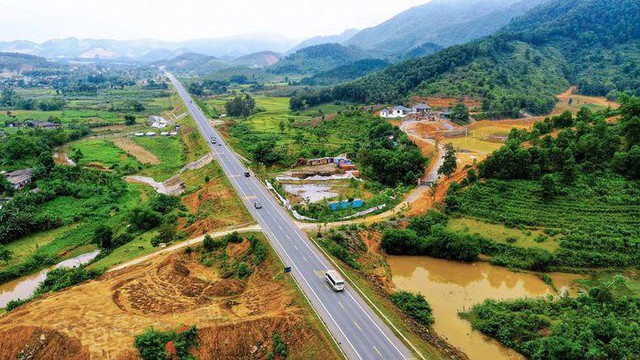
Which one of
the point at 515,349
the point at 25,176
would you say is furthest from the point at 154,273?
the point at 25,176

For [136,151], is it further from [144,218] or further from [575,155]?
[575,155]

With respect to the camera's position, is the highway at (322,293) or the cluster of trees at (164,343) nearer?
the cluster of trees at (164,343)

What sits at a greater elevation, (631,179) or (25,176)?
(631,179)

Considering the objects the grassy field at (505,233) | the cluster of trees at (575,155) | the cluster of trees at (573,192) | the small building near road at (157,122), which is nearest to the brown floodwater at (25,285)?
the grassy field at (505,233)

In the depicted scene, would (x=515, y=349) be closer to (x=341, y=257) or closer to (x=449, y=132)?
(x=341, y=257)

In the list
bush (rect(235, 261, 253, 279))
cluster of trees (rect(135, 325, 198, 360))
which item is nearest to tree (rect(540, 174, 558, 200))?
bush (rect(235, 261, 253, 279))

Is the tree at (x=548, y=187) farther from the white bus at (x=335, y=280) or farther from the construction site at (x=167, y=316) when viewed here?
the construction site at (x=167, y=316)
